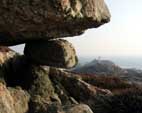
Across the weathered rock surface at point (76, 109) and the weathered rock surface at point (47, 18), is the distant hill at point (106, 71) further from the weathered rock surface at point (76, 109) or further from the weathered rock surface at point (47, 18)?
the weathered rock surface at point (76, 109)

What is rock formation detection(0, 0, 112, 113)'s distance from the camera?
1502 centimetres

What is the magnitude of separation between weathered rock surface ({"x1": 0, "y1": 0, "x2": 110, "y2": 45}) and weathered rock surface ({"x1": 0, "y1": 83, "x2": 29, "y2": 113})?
2670mm

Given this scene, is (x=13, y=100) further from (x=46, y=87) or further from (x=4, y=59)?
(x=46, y=87)

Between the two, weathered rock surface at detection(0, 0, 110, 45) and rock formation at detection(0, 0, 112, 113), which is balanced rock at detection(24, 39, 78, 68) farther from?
weathered rock surface at detection(0, 0, 110, 45)

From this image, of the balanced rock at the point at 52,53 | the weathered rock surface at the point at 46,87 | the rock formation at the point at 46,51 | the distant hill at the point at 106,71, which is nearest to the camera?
the rock formation at the point at 46,51

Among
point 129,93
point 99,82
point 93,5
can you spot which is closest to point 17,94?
point 93,5

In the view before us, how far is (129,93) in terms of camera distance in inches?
808

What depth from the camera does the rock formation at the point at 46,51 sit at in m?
15.0

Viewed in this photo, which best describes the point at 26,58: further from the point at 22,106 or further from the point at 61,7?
the point at 61,7

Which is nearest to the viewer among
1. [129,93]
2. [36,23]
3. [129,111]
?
[36,23]

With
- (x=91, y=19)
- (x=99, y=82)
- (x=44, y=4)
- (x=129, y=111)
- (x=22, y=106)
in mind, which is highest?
(x=44, y=4)

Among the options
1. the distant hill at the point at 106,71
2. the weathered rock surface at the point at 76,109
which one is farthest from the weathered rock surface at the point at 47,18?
the distant hill at the point at 106,71

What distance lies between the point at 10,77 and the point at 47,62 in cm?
210

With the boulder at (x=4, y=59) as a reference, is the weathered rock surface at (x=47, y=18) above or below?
above
